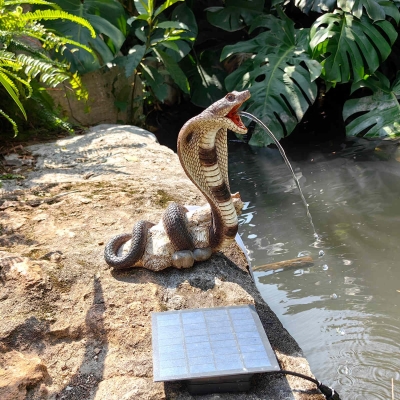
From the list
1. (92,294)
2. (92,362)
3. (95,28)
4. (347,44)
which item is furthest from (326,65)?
(92,362)

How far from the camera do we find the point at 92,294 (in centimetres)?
243

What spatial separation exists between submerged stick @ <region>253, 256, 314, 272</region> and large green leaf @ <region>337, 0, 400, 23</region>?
3.43 meters

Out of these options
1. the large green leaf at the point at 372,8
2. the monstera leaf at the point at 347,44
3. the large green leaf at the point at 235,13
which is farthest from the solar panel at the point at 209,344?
the large green leaf at the point at 235,13

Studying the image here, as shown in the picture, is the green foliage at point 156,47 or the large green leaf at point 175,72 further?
the large green leaf at point 175,72

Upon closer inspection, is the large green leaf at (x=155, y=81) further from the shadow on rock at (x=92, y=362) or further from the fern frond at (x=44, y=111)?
the shadow on rock at (x=92, y=362)

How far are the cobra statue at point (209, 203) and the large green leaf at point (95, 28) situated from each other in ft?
11.4

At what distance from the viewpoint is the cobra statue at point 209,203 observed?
2273mm

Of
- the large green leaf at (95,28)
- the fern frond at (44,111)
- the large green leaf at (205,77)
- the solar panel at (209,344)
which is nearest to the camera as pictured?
the solar panel at (209,344)

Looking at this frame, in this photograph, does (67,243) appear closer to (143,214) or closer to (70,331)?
(143,214)

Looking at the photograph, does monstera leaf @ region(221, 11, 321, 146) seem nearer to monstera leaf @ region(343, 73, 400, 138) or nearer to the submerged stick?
monstera leaf @ region(343, 73, 400, 138)

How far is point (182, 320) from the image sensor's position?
210 cm

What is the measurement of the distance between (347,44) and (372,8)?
476 mm

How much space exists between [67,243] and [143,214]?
0.50 meters

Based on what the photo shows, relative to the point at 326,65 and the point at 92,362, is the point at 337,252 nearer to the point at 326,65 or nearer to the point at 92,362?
the point at 92,362
